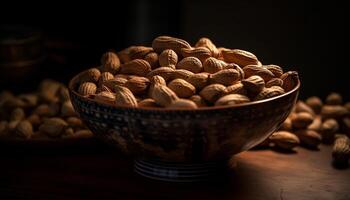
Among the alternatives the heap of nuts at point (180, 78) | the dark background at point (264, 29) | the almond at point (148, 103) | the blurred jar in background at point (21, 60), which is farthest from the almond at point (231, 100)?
the blurred jar in background at point (21, 60)

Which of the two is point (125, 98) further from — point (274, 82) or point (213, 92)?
point (274, 82)

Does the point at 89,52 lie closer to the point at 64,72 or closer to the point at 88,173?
the point at 64,72

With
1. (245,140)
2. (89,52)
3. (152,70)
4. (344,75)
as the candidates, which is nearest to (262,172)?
(245,140)

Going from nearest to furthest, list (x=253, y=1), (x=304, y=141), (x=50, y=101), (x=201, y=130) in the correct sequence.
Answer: (x=201, y=130), (x=304, y=141), (x=50, y=101), (x=253, y=1)

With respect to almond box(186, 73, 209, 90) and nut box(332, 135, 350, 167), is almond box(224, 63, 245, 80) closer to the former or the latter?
almond box(186, 73, 209, 90)

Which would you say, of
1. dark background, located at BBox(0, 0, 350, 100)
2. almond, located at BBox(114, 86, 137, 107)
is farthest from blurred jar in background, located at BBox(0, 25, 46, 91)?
almond, located at BBox(114, 86, 137, 107)

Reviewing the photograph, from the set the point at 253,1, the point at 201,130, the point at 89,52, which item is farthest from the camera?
the point at 89,52

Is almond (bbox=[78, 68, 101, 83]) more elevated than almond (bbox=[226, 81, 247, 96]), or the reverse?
almond (bbox=[226, 81, 247, 96])
